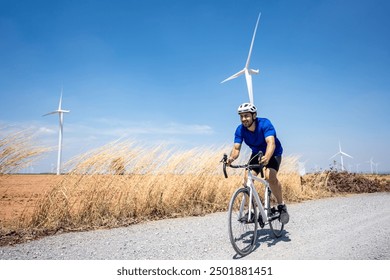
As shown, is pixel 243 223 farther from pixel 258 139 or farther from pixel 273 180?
pixel 258 139

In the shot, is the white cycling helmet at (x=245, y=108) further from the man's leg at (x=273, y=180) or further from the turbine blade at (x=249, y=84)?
the turbine blade at (x=249, y=84)

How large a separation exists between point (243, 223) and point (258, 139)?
134 centimetres

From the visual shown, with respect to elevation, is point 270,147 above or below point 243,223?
above

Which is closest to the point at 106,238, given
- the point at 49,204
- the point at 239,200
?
the point at 49,204

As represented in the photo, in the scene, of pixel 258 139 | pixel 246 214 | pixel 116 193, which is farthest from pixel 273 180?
pixel 116 193

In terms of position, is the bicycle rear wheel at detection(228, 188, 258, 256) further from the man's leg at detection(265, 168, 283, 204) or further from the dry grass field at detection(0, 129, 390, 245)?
the dry grass field at detection(0, 129, 390, 245)

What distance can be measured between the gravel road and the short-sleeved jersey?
153 cm

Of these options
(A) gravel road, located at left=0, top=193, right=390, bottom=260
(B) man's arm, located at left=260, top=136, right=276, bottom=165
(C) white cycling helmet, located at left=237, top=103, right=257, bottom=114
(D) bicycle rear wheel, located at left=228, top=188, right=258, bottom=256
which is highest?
(C) white cycling helmet, located at left=237, top=103, right=257, bottom=114

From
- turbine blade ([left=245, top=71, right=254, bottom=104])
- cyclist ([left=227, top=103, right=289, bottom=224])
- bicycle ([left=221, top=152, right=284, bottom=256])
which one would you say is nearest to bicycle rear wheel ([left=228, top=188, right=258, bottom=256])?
bicycle ([left=221, top=152, right=284, bottom=256])

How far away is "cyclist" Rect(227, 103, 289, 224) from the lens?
15.7ft

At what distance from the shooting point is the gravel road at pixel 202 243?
13.9 feet

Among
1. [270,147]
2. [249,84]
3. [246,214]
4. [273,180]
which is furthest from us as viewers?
[249,84]

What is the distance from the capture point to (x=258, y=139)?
16.5 ft

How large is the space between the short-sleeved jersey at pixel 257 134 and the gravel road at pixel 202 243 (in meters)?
1.53
